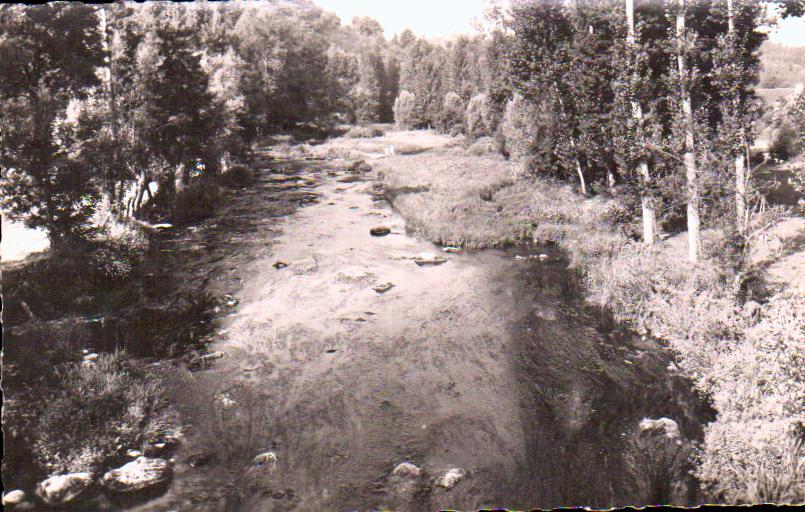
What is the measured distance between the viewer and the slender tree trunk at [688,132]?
13.3 meters

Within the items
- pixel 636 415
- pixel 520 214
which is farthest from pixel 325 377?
pixel 520 214

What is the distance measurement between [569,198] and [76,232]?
54.6 feet

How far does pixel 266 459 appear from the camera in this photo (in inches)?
314

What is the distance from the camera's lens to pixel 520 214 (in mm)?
21266

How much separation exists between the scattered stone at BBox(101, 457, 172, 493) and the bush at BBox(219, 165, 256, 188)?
21.8 m

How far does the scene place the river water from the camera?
744 cm


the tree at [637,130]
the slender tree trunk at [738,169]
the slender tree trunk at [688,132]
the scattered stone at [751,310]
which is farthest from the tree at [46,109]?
the slender tree trunk at [738,169]

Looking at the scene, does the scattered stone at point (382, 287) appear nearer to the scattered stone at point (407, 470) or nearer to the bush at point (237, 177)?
the scattered stone at point (407, 470)

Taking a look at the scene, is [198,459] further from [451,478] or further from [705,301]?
[705,301]

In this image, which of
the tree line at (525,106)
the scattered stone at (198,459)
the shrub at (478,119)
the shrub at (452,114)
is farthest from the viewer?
the shrub at (452,114)

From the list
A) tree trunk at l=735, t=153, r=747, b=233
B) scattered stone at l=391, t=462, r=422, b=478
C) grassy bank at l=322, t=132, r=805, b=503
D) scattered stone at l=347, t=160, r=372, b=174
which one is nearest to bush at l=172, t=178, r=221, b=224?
grassy bank at l=322, t=132, r=805, b=503

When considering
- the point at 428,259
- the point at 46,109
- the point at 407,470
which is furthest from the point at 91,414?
the point at 428,259

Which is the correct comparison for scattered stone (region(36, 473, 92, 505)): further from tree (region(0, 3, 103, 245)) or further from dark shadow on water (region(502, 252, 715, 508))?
tree (region(0, 3, 103, 245))

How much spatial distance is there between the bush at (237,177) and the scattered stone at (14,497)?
73.6 feet
